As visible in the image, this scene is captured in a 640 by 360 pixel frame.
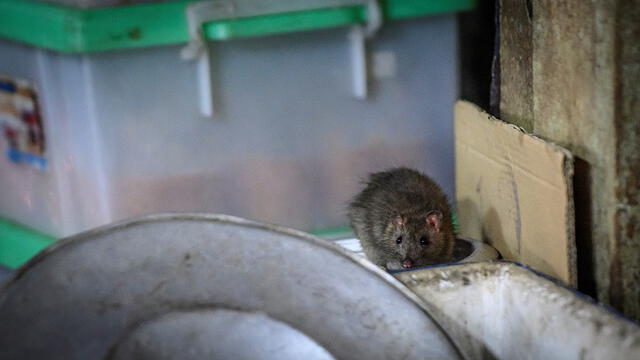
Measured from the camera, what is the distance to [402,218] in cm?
249

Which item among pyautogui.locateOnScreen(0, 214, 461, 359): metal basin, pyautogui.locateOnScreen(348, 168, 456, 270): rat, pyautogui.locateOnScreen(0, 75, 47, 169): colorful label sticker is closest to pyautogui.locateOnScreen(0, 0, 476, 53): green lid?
pyautogui.locateOnScreen(0, 75, 47, 169): colorful label sticker

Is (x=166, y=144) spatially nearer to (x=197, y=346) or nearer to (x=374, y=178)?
(x=374, y=178)

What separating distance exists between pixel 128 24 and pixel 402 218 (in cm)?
85

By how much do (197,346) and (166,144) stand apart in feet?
3.37

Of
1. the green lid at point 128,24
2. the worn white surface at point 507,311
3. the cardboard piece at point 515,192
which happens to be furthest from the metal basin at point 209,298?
the green lid at point 128,24

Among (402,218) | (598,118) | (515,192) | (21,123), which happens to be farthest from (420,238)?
(21,123)

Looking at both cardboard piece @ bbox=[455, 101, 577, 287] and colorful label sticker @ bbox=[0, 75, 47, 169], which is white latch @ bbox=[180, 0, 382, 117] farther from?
colorful label sticker @ bbox=[0, 75, 47, 169]

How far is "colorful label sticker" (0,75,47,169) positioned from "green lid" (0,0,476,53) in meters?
0.13

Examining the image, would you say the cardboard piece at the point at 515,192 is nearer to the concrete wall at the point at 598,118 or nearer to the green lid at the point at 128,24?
the concrete wall at the point at 598,118

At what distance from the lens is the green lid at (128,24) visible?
2.17 m

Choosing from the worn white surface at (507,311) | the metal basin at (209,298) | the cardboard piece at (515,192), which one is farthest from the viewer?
the cardboard piece at (515,192)

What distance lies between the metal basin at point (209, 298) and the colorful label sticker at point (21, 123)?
101 centimetres

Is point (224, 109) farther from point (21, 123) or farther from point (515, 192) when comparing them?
point (515, 192)

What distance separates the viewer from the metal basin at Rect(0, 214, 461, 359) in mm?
1393
